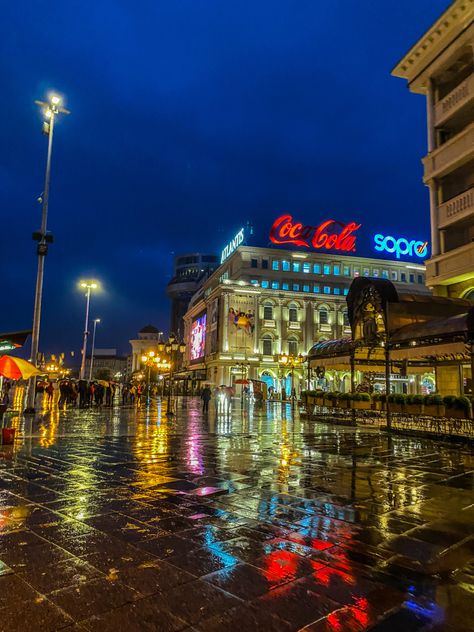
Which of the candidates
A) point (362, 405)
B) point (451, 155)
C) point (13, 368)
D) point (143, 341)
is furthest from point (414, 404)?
point (143, 341)

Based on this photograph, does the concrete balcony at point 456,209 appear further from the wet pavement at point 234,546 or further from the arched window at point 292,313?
the arched window at point 292,313

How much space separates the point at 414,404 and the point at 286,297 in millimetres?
60785

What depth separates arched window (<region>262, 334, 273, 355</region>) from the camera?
243 feet

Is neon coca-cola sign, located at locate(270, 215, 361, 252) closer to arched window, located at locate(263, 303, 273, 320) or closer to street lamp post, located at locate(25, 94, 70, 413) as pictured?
arched window, located at locate(263, 303, 273, 320)

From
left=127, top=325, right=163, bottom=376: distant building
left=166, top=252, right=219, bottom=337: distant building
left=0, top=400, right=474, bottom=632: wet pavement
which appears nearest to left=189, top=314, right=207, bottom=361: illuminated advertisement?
left=166, top=252, right=219, bottom=337: distant building

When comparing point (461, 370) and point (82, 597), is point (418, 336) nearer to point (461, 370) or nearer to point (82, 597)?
point (461, 370)

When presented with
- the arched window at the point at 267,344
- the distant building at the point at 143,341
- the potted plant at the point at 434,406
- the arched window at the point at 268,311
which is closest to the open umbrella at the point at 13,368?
the potted plant at the point at 434,406

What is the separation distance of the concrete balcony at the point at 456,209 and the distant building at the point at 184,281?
12062 centimetres

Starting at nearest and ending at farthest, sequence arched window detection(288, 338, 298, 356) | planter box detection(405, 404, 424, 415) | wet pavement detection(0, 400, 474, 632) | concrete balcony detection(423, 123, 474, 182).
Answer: wet pavement detection(0, 400, 474, 632) < planter box detection(405, 404, 424, 415) < concrete balcony detection(423, 123, 474, 182) < arched window detection(288, 338, 298, 356)

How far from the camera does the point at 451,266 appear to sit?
2039cm

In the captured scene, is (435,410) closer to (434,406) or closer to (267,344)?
(434,406)

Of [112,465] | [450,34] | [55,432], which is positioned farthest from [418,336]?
[450,34]

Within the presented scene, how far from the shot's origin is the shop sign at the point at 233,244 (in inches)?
3100

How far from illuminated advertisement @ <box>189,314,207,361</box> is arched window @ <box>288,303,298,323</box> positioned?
18372 millimetres
